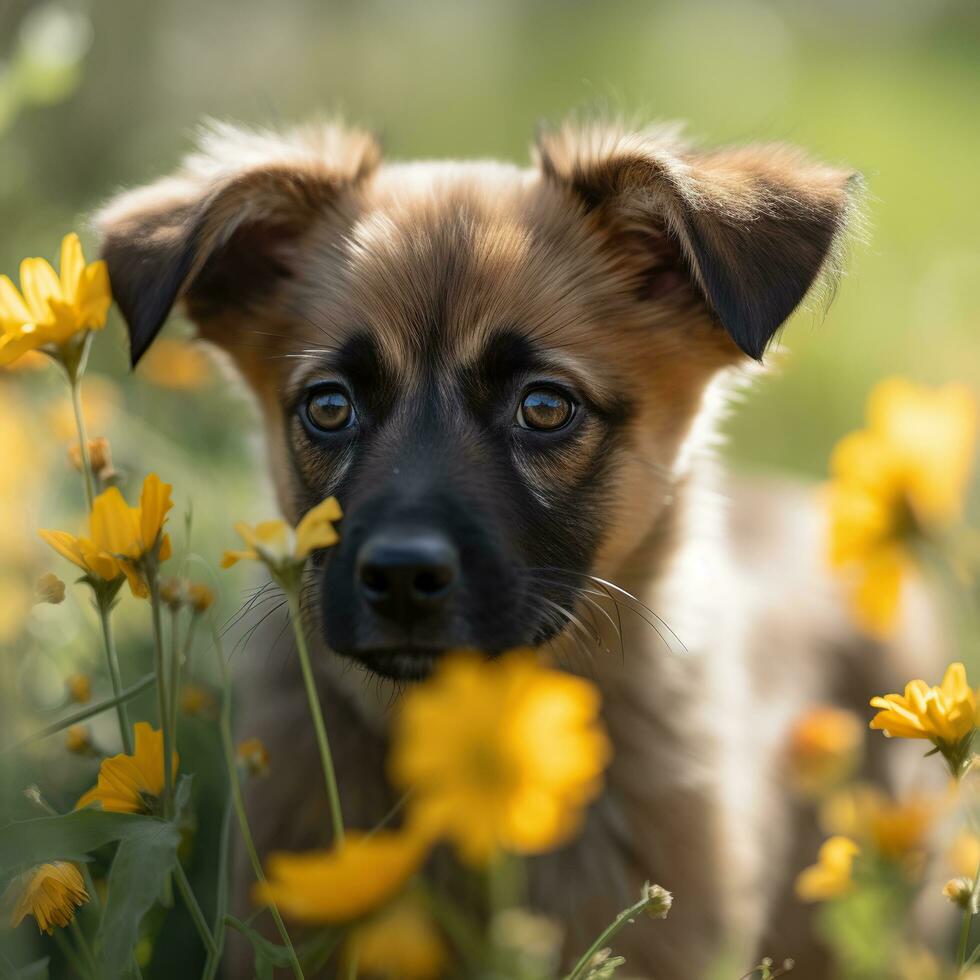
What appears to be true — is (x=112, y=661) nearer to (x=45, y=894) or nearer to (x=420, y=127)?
(x=45, y=894)

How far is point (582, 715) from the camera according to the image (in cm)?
129

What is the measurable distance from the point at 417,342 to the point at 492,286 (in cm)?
20

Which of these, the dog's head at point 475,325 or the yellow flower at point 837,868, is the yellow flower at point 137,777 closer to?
the dog's head at point 475,325

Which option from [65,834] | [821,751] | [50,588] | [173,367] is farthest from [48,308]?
[173,367]

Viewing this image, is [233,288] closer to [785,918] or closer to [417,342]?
[417,342]

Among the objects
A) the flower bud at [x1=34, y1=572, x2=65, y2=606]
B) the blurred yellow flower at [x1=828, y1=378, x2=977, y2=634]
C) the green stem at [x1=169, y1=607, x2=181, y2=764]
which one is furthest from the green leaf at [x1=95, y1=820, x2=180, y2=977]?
the blurred yellow flower at [x1=828, y1=378, x2=977, y2=634]

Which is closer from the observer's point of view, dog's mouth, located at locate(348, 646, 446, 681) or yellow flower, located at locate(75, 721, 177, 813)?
yellow flower, located at locate(75, 721, 177, 813)

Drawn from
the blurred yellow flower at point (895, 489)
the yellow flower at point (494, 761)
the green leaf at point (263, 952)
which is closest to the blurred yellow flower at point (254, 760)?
the green leaf at point (263, 952)

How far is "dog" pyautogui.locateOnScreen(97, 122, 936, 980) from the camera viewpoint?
2234mm

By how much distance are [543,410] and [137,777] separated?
3.89 feet

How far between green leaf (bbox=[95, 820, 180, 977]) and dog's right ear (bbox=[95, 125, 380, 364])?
1.07 m

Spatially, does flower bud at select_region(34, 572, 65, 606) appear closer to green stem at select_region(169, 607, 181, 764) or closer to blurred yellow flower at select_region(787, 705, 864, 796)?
green stem at select_region(169, 607, 181, 764)

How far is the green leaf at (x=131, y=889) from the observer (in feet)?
4.83

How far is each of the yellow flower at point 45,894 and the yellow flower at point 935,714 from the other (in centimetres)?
107
